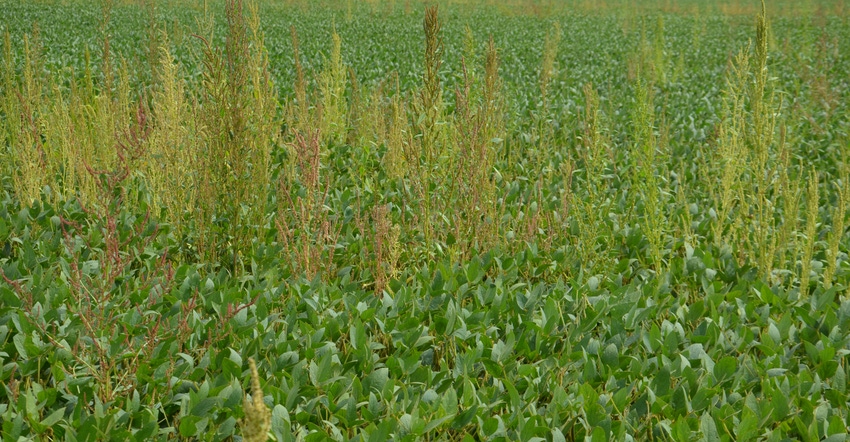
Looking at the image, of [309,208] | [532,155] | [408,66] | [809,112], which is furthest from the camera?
[408,66]

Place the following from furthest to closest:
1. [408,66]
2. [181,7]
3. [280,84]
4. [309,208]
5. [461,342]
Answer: [181,7]
[408,66]
[280,84]
[309,208]
[461,342]

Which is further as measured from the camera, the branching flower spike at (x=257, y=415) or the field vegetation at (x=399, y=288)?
the field vegetation at (x=399, y=288)

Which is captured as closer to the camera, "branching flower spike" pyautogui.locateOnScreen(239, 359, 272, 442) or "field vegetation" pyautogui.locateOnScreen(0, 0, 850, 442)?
"branching flower spike" pyautogui.locateOnScreen(239, 359, 272, 442)

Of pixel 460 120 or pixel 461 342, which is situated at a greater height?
pixel 460 120

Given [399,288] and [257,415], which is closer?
[257,415]

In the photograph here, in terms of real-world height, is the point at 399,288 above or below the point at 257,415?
below

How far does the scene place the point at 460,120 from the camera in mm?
4246

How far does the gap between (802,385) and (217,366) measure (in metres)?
2.09

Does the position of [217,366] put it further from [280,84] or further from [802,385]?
[280,84]

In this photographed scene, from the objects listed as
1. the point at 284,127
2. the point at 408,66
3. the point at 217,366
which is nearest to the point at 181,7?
the point at 408,66

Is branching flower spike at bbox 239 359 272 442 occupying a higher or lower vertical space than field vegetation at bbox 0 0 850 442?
higher

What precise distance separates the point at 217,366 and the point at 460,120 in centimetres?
201

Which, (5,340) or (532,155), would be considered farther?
(532,155)

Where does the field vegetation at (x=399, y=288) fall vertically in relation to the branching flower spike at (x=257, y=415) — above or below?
below
